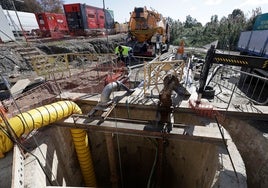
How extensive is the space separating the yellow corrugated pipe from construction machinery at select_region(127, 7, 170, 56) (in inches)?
428

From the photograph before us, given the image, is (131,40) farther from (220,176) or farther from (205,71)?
(220,176)

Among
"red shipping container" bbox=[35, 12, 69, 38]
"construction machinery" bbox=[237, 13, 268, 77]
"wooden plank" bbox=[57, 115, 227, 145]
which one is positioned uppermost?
"red shipping container" bbox=[35, 12, 69, 38]

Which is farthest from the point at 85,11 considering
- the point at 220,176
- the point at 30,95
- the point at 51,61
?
the point at 220,176

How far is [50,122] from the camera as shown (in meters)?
4.05

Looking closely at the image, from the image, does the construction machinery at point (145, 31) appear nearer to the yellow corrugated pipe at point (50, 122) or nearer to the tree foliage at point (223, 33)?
the tree foliage at point (223, 33)

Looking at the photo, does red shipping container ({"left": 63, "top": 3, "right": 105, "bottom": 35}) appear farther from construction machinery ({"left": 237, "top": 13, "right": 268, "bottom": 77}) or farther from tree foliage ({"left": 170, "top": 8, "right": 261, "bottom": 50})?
construction machinery ({"left": 237, "top": 13, "right": 268, "bottom": 77})

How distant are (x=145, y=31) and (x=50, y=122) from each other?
41.0 feet

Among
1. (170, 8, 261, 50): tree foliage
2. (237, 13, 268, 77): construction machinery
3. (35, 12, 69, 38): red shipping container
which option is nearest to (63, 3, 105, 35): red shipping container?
(35, 12, 69, 38): red shipping container

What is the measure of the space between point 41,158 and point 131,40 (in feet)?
43.8

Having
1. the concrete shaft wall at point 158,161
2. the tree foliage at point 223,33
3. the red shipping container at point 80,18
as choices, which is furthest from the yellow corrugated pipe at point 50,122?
the red shipping container at point 80,18

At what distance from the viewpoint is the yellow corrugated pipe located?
339 centimetres

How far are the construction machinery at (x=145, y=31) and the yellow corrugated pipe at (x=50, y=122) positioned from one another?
1086 centimetres

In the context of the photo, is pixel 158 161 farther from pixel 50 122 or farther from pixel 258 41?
pixel 258 41

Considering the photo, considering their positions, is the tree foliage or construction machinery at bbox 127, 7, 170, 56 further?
A: the tree foliage
